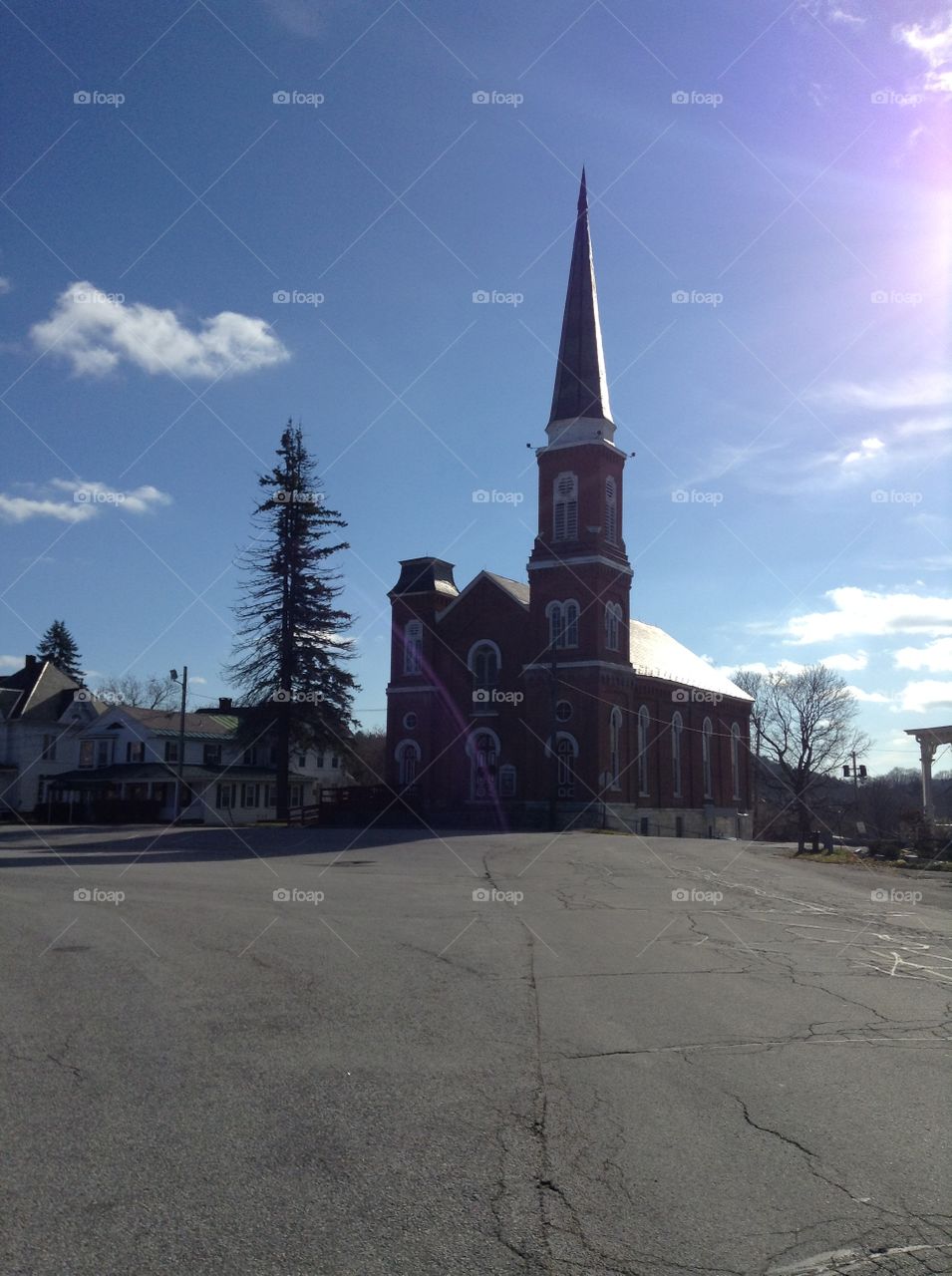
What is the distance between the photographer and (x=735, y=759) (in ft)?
208

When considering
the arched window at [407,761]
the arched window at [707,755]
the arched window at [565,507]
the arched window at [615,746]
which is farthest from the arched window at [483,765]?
the arched window at [707,755]

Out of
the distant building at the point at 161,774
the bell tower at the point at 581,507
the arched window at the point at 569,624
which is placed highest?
the bell tower at the point at 581,507

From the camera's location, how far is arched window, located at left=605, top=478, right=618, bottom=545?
49.8m

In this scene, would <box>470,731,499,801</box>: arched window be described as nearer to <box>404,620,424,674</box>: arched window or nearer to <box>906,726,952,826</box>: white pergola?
<box>404,620,424,674</box>: arched window

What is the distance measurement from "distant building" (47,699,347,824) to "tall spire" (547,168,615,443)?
69.1 ft

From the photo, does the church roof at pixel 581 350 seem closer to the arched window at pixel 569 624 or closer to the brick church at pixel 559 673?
the brick church at pixel 559 673

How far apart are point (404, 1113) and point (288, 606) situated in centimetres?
4499

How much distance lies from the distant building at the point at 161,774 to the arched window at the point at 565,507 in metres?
16.5

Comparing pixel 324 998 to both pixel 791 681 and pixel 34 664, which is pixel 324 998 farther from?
pixel 791 681

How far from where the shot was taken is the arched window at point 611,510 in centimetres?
4984

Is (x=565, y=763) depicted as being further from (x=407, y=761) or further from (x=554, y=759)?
(x=407, y=761)

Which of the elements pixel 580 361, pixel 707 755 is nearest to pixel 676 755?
pixel 707 755

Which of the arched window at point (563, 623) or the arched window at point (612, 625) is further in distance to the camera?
the arched window at point (612, 625)

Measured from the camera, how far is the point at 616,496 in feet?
167
